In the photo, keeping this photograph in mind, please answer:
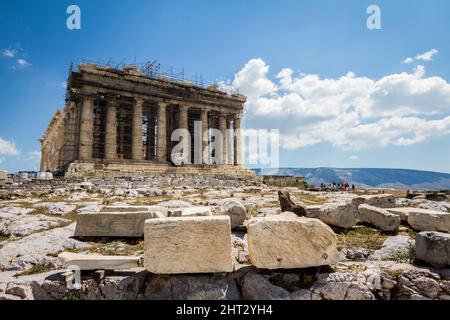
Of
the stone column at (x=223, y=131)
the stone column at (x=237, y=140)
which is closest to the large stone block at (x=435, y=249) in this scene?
the stone column at (x=223, y=131)

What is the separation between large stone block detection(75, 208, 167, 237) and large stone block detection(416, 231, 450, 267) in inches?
190

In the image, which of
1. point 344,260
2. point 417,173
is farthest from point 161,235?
point 417,173

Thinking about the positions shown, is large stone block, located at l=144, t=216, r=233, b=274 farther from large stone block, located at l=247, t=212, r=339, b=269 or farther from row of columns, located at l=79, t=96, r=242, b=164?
row of columns, located at l=79, t=96, r=242, b=164

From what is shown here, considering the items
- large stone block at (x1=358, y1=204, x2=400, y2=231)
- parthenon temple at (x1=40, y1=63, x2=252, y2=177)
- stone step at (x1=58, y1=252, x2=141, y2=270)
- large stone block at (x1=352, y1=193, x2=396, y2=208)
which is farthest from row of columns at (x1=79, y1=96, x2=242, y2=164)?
large stone block at (x1=358, y1=204, x2=400, y2=231)

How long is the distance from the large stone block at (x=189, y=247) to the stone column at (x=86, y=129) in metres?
30.2

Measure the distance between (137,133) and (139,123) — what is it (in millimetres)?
1240

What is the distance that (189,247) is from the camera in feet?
13.6

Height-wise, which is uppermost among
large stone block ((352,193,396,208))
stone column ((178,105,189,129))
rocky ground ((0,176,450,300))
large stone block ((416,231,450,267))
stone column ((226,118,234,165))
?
stone column ((178,105,189,129))

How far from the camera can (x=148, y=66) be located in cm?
4084

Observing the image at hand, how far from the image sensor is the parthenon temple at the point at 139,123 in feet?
104

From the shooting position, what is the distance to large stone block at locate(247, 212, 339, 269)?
13.8ft

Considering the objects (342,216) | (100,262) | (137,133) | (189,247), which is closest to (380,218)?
(342,216)

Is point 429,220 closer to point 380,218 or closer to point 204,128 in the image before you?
point 380,218
